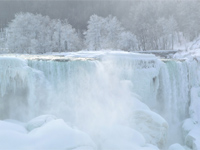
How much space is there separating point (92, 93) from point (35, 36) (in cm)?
2774

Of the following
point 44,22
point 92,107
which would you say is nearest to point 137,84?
point 92,107

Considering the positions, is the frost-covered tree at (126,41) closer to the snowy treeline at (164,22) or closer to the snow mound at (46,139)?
the snowy treeline at (164,22)

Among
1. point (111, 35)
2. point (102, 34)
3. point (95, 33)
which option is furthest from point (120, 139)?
point (102, 34)

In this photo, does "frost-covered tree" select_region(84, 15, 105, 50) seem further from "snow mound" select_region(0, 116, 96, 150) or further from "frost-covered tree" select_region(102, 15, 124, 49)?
"snow mound" select_region(0, 116, 96, 150)

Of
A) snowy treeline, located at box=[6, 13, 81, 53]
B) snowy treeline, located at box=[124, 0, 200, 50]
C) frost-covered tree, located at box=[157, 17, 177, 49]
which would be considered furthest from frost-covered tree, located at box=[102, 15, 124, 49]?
frost-covered tree, located at box=[157, 17, 177, 49]

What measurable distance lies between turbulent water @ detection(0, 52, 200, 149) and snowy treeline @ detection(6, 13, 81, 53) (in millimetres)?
21820

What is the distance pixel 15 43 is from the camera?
3478 centimetres

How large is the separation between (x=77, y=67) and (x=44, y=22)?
32.8 m

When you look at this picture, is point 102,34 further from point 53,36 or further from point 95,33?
point 53,36

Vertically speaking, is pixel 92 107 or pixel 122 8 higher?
pixel 122 8

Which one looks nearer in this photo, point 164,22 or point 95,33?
point 95,33

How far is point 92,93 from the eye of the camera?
12.9m

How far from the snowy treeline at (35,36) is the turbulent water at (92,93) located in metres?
21.8

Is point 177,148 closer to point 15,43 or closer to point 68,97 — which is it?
point 68,97
